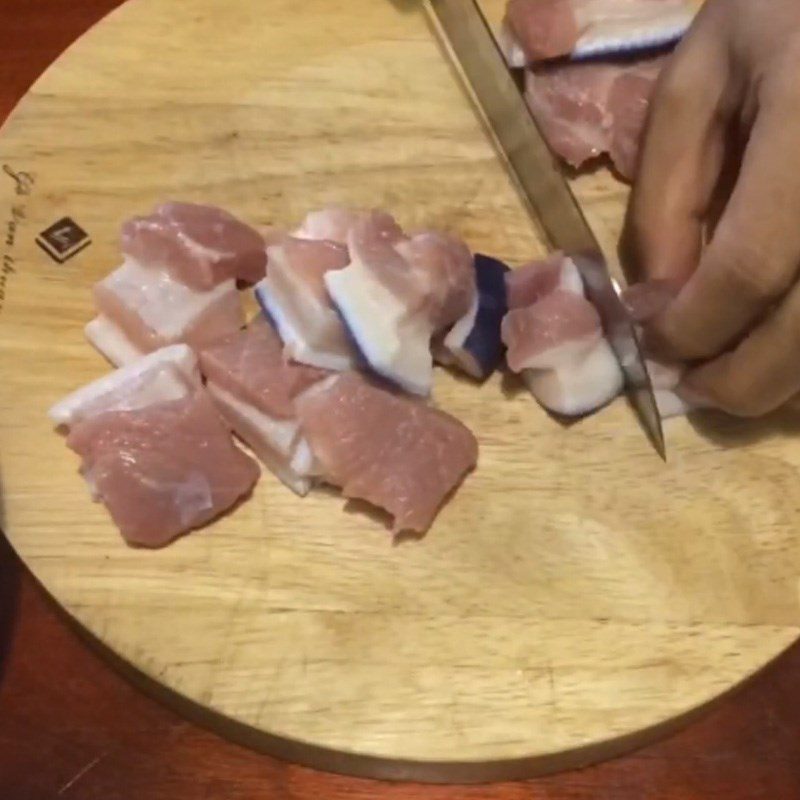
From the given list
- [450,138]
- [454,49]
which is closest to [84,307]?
[450,138]

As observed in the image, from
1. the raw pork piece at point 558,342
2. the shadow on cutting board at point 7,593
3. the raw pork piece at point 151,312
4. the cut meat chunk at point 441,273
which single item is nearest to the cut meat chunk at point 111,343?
the raw pork piece at point 151,312

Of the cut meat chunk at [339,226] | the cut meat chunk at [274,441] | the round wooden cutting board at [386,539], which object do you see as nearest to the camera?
the round wooden cutting board at [386,539]

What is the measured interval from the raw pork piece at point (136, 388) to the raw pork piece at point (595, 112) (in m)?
0.62

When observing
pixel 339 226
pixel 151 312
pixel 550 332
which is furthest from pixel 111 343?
pixel 550 332

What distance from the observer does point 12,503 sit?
52.9 inches

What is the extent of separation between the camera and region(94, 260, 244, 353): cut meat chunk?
143 cm

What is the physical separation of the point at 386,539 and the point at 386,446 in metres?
0.11

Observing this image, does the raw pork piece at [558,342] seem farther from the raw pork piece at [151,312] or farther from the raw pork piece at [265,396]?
the raw pork piece at [151,312]

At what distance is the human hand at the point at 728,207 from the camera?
130cm

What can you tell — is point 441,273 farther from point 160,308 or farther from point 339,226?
point 160,308

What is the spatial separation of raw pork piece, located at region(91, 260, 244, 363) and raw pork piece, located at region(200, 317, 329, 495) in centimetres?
4

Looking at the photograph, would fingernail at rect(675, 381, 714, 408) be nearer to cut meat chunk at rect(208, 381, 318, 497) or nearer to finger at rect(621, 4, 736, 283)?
finger at rect(621, 4, 736, 283)

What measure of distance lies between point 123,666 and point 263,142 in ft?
2.45

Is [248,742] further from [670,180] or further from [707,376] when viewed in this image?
[670,180]
